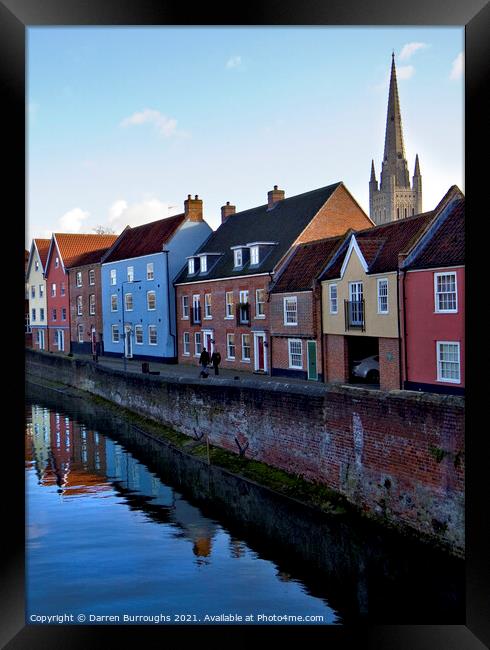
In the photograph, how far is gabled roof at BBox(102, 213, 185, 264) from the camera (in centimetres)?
2959

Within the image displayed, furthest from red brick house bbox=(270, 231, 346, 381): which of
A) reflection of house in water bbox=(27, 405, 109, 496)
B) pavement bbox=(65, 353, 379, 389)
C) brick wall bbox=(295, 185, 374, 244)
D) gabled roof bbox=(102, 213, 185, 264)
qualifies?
gabled roof bbox=(102, 213, 185, 264)

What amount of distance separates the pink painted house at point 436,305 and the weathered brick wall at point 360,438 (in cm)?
329

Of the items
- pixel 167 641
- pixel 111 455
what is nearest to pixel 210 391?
pixel 111 455

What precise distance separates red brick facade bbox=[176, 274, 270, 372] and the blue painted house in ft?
2.27

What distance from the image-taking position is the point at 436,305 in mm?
16344

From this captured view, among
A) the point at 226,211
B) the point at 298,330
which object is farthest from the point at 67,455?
the point at 226,211

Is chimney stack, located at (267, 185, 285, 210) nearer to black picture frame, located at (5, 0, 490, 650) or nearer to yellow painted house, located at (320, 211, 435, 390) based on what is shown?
yellow painted house, located at (320, 211, 435, 390)

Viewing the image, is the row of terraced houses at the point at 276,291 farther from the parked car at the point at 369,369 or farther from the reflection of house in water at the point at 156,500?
the reflection of house in water at the point at 156,500

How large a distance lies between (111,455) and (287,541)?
9777mm

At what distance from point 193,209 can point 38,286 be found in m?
10.5

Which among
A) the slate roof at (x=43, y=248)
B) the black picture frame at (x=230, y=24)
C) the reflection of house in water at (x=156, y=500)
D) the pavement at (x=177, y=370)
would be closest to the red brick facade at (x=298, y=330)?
the pavement at (x=177, y=370)

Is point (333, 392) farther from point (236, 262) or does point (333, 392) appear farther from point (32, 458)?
point (236, 262)

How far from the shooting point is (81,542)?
1253 centimetres

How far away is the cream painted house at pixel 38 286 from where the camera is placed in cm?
1861
